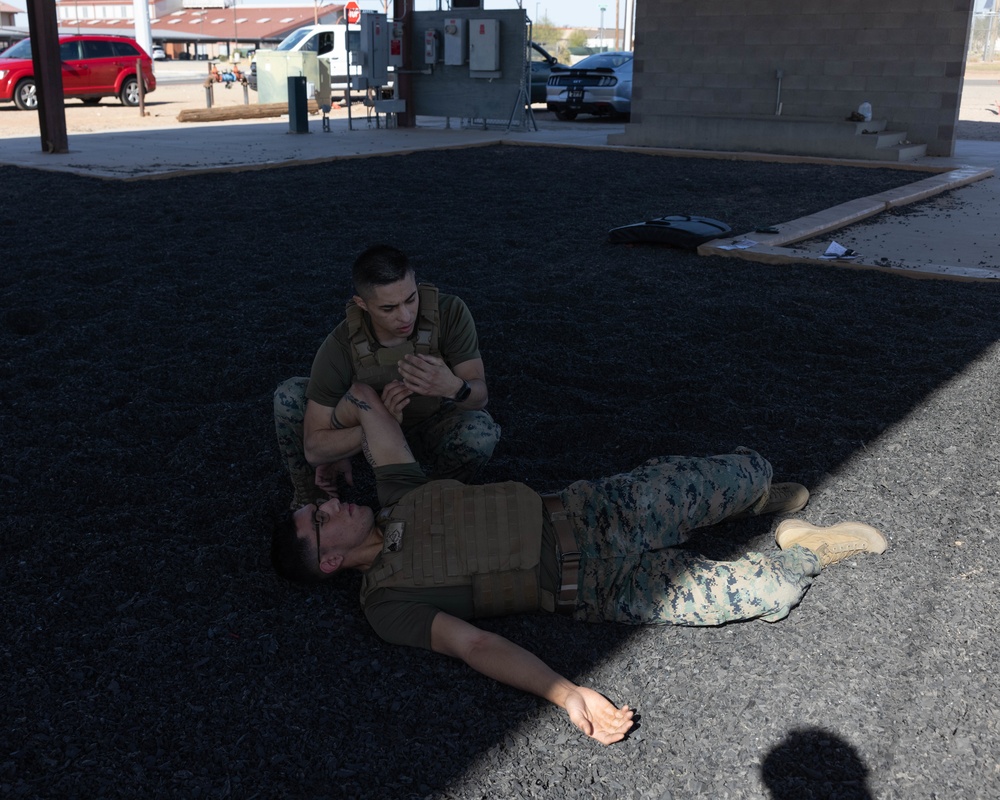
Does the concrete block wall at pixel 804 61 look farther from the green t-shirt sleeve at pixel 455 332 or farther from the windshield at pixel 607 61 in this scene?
the green t-shirt sleeve at pixel 455 332

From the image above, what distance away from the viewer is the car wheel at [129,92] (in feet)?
70.8

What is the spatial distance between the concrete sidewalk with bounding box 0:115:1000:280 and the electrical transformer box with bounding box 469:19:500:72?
3.46 feet

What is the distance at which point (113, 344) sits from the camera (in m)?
5.07

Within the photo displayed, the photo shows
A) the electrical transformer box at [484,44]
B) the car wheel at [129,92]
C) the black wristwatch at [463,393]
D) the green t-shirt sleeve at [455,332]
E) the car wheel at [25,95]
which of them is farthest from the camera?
the car wheel at [129,92]

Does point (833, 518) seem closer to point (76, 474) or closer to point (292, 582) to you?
point (292, 582)

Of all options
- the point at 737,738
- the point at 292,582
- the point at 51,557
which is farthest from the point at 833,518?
the point at 51,557

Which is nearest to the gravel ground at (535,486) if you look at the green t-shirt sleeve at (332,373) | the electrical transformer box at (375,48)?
the green t-shirt sleeve at (332,373)

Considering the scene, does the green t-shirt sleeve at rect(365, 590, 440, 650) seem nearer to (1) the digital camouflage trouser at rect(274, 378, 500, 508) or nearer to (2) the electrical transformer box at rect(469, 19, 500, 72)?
(1) the digital camouflage trouser at rect(274, 378, 500, 508)

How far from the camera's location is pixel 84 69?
67.6 ft

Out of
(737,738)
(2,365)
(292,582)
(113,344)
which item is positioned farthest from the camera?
(113,344)

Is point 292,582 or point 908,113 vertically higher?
point 908,113

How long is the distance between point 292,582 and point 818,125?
11.7 metres

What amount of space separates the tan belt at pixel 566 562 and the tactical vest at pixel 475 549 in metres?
0.04

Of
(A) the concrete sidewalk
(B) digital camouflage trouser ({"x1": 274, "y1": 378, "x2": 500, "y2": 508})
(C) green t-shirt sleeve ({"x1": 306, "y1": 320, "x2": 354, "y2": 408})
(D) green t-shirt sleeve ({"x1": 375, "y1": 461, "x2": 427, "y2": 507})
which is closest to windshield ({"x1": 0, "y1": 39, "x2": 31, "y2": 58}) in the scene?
(A) the concrete sidewalk
